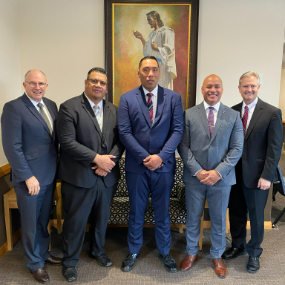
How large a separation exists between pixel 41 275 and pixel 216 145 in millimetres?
1905

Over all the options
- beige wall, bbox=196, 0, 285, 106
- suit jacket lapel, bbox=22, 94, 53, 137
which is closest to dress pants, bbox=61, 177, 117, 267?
suit jacket lapel, bbox=22, 94, 53, 137

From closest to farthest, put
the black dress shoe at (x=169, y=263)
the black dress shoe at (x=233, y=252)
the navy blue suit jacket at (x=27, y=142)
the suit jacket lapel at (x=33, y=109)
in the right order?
the navy blue suit jacket at (x=27, y=142) → the suit jacket lapel at (x=33, y=109) → the black dress shoe at (x=169, y=263) → the black dress shoe at (x=233, y=252)

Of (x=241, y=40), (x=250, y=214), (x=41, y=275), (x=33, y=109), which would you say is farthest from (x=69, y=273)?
(x=241, y=40)

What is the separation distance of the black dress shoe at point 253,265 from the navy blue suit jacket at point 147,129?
1189 mm

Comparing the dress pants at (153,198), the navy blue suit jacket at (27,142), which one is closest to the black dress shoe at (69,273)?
the dress pants at (153,198)

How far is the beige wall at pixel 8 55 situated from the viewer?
104 inches

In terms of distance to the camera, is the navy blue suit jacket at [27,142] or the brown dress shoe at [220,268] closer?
the navy blue suit jacket at [27,142]

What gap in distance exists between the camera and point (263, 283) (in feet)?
6.73

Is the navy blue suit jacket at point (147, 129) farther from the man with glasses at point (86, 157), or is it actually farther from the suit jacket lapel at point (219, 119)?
the suit jacket lapel at point (219, 119)

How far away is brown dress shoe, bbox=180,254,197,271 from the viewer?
2209 mm

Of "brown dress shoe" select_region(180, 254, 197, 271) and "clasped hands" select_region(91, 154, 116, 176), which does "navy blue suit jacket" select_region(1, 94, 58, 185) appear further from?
"brown dress shoe" select_region(180, 254, 197, 271)

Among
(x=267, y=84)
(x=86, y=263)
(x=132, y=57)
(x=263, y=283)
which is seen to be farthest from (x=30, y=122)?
(x=267, y=84)

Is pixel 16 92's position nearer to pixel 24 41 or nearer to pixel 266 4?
pixel 24 41

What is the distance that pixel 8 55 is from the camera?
2.76 m
